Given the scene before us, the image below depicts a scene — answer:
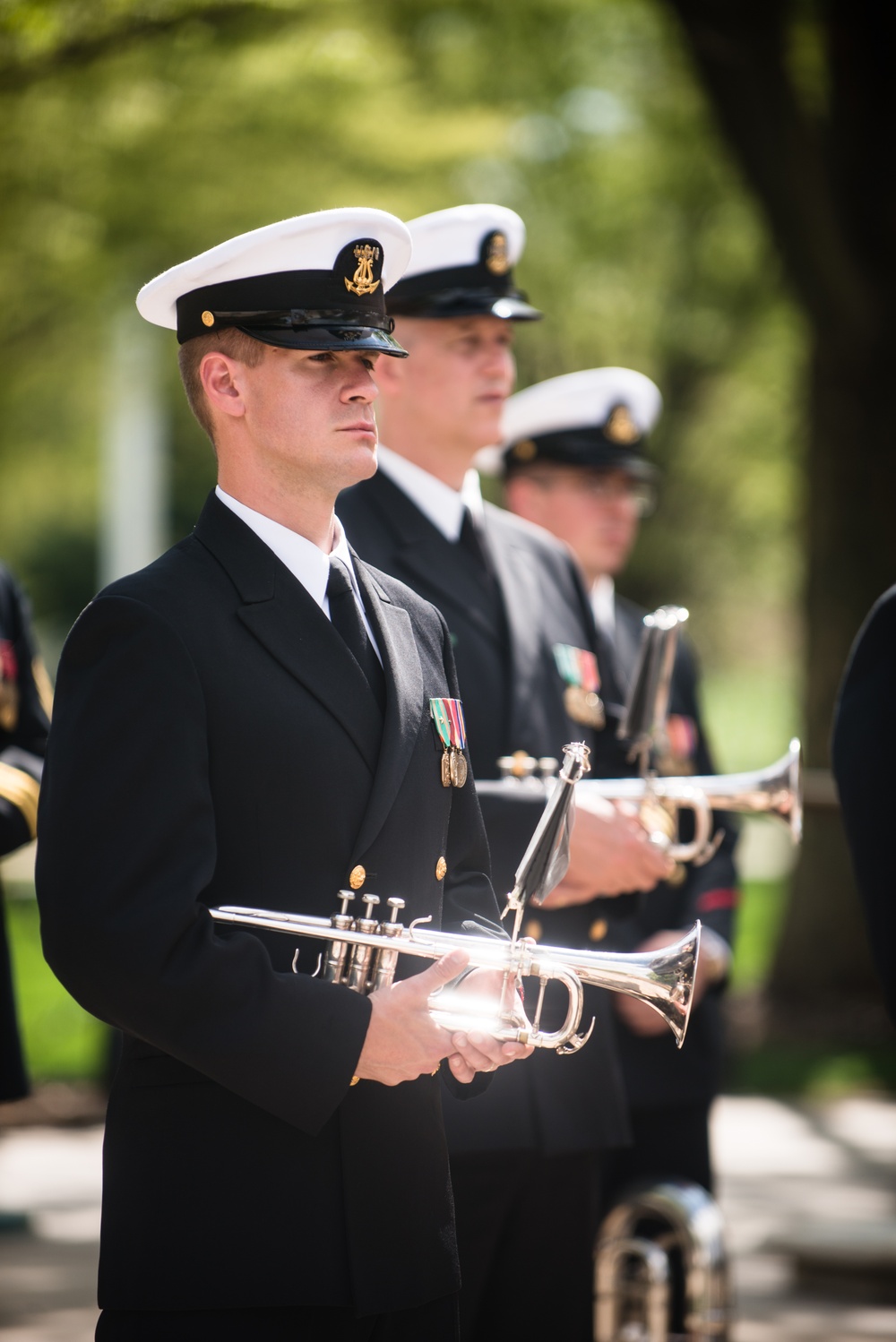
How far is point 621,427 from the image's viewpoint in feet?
17.8

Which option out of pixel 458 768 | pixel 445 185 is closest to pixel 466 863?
pixel 458 768

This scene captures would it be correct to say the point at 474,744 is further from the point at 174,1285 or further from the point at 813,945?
the point at 813,945

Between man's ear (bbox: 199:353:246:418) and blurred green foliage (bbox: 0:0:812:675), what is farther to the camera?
blurred green foliage (bbox: 0:0:812:675)

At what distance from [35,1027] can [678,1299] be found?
611 cm

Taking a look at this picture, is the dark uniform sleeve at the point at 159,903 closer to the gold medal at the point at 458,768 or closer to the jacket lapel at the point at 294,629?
the jacket lapel at the point at 294,629

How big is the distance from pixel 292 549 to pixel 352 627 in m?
0.15

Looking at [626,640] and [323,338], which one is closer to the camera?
[323,338]

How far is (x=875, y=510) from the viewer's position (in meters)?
9.73

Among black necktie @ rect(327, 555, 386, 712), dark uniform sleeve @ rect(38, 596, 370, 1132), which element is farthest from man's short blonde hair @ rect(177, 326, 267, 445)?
dark uniform sleeve @ rect(38, 596, 370, 1132)

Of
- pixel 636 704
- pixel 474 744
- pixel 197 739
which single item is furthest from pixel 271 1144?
pixel 636 704

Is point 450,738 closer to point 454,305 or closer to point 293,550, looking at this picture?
point 293,550

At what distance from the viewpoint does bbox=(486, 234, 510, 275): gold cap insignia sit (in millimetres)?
3961

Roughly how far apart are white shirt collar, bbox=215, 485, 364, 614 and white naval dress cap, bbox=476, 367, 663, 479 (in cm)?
262

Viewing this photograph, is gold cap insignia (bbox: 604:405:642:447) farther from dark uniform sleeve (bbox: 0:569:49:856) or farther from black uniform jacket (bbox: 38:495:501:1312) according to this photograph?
black uniform jacket (bbox: 38:495:501:1312)
